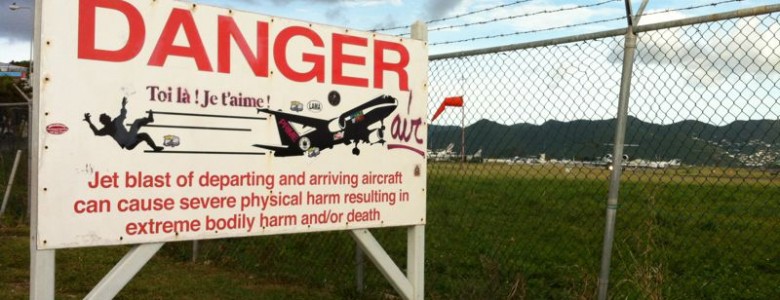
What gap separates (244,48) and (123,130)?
76 centimetres

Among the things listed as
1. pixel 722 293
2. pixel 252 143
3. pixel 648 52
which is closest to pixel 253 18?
pixel 252 143

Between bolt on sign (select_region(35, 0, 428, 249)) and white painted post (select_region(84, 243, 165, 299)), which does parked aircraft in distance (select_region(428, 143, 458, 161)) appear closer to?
bolt on sign (select_region(35, 0, 428, 249))

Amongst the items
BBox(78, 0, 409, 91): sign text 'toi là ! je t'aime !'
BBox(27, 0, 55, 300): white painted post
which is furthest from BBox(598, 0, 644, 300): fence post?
BBox(27, 0, 55, 300): white painted post

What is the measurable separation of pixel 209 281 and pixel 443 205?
5741 mm

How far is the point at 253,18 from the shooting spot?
13.4ft

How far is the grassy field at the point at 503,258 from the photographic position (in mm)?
5488

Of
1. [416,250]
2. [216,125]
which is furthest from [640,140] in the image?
[216,125]

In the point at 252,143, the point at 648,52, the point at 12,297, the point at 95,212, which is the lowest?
the point at 12,297

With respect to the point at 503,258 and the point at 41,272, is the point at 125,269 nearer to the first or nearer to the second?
the point at 41,272

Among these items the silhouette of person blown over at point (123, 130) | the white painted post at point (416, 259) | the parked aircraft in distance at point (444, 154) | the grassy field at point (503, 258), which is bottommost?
the grassy field at point (503, 258)

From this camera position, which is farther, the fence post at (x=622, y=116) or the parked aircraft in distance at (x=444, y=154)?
the parked aircraft in distance at (x=444, y=154)

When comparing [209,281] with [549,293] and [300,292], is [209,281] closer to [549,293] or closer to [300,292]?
[300,292]

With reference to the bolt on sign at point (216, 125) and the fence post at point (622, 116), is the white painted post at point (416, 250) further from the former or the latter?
the fence post at point (622, 116)

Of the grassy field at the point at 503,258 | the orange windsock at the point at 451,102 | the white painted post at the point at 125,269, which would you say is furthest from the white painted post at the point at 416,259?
the white painted post at the point at 125,269
